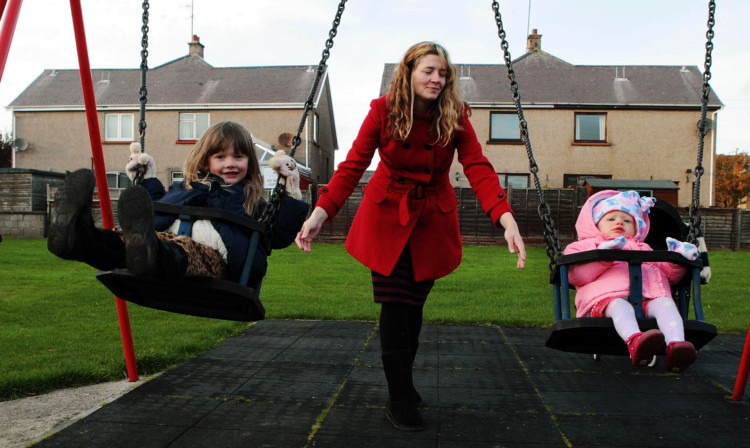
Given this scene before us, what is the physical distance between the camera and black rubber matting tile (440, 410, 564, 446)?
274 centimetres

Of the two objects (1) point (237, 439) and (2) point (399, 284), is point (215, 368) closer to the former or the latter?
(1) point (237, 439)

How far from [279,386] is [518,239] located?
68.1 inches

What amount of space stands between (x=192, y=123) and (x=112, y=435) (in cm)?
2262

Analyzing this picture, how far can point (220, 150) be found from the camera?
10.2 feet

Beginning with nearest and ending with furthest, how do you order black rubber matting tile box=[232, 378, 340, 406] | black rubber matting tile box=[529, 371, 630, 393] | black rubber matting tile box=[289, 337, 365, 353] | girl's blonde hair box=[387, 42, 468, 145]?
1. girl's blonde hair box=[387, 42, 468, 145]
2. black rubber matting tile box=[232, 378, 340, 406]
3. black rubber matting tile box=[529, 371, 630, 393]
4. black rubber matting tile box=[289, 337, 365, 353]

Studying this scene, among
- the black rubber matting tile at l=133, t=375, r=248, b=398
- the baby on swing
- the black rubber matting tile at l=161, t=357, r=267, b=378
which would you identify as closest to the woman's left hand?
the baby on swing

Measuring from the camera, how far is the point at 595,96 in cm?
2241

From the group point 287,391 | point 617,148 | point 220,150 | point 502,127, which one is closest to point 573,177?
point 617,148

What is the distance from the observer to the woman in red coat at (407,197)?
9.36 feet

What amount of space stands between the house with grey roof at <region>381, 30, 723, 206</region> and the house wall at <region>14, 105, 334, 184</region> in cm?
705

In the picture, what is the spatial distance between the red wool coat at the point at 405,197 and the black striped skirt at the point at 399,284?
0.05 metres

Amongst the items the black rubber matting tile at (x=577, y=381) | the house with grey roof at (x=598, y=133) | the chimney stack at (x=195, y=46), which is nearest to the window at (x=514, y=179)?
the house with grey roof at (x=598, y=133)

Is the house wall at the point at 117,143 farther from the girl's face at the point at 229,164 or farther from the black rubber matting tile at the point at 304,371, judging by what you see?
the girl's face at the point at 229,164

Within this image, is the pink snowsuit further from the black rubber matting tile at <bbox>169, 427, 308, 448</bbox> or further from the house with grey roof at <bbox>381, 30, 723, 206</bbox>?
the house with grey roof at <bbox>381, 30, 723, 206</bbox>
